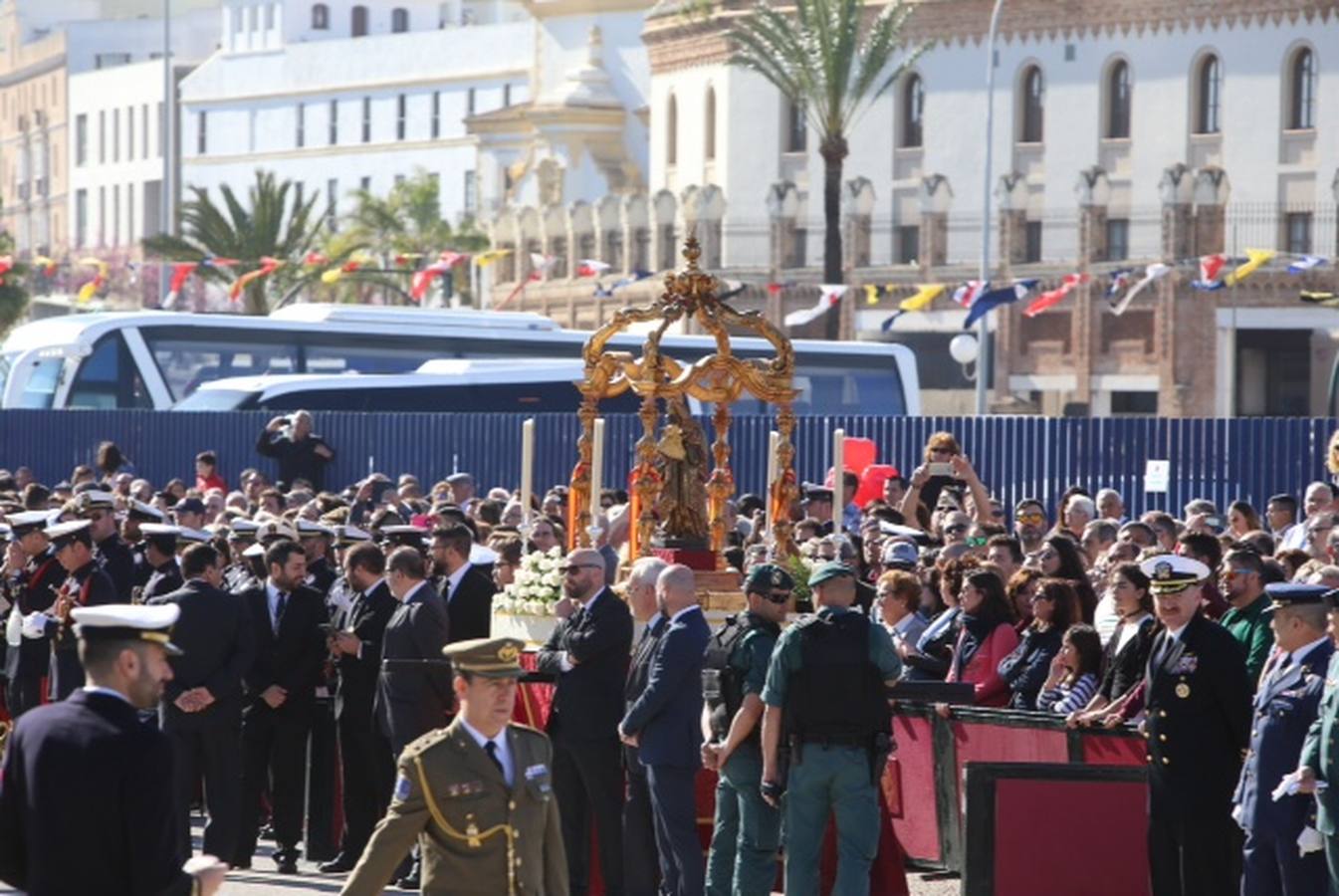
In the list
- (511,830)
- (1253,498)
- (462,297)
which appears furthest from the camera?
(462,297)

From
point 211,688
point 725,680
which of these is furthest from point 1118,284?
point 725,680

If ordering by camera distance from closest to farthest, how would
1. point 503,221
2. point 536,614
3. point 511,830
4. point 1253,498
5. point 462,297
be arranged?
point 511,830, point 536,614, point 1253,498, point 503,221, point 462,297

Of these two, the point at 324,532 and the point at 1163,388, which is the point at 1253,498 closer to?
the point at 324,532

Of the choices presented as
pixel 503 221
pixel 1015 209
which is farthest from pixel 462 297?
pixel 1015 209

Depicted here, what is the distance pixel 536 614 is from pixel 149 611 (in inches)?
332

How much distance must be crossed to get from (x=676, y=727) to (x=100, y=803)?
6.01 m

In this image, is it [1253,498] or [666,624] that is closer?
[666,624]

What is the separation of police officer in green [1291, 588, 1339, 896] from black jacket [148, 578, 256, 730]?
20.3 ft

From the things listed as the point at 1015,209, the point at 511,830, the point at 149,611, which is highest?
the point at 1015,209

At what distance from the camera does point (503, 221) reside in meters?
76.6

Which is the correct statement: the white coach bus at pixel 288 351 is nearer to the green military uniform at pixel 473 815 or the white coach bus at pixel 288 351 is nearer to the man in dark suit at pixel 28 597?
the man in dark suit at pixel 28 597

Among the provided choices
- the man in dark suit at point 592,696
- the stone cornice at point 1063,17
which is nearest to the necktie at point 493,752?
the man in dark suit at point 592,696

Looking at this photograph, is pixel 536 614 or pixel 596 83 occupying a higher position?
pixel 596 83

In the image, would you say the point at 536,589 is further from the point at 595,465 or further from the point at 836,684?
the point at 836,684
